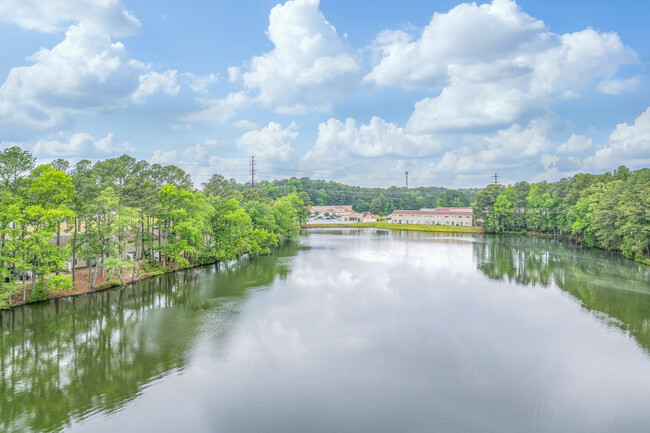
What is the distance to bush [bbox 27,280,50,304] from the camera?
54.6ft

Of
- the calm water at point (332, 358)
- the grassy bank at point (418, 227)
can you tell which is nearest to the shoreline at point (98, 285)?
the calm water at point (332, 358)

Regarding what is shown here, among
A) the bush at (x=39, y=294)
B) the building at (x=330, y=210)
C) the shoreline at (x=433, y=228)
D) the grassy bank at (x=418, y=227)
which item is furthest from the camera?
the building at (x=330, y=210)

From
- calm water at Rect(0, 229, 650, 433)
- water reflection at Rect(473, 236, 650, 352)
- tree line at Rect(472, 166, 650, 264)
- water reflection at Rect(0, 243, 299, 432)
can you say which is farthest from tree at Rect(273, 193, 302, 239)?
tree line at Rect(472, 166, 650, 264)

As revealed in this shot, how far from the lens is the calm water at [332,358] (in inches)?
346

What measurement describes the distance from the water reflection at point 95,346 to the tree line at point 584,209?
29914 mm

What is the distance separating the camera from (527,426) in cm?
848

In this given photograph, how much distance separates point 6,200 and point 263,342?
39.8 ft

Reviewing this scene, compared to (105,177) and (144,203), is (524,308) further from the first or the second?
(105,177)

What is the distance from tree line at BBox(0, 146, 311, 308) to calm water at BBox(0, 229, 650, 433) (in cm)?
178

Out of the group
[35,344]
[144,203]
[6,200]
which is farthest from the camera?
[144,203]

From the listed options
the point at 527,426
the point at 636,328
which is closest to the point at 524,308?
the point at 636,328

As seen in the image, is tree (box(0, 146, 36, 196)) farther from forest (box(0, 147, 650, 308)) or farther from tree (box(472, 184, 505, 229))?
tree (box(472, 184, 505, 229))

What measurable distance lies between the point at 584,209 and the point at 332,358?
4167cm

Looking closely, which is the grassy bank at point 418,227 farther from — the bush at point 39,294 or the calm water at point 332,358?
the bush at point 39,294
